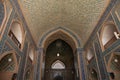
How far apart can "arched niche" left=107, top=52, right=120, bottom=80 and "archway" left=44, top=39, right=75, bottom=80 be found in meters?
7.49

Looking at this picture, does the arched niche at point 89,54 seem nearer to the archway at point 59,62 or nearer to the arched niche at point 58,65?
the archway at point 59,62

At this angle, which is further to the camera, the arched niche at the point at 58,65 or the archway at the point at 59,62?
the arched niche at the point at 58,65

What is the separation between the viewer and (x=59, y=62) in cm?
1362

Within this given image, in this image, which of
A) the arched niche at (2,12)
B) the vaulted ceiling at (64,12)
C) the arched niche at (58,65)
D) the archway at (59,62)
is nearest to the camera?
the arched niche at (2,12)

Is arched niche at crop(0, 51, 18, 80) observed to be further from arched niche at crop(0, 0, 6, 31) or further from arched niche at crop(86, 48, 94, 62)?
arched niche at crop(86, 48, 94, 62)

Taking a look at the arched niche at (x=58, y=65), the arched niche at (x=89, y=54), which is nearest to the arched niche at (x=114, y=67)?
the arched niche at (x=89, y=54)

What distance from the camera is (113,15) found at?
4.91 meters

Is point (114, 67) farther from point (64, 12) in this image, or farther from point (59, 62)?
point (59, 62)

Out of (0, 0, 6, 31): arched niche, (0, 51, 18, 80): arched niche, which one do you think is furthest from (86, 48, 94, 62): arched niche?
(0, 0, 6, 31): arched niche

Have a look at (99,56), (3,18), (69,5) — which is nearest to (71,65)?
(99,56)

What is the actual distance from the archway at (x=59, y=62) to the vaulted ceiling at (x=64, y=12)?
17.9 ft

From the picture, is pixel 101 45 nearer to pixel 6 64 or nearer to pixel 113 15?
pixel 113 15

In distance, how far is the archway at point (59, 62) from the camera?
1270 cm

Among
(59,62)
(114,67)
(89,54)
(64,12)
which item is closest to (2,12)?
(64,12)
